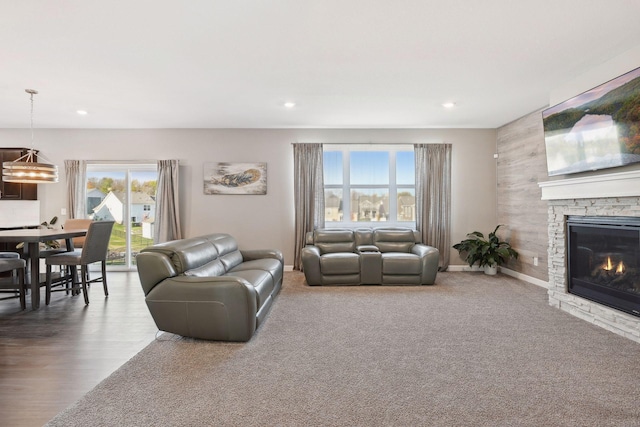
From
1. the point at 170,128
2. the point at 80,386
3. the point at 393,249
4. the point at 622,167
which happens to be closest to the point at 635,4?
the point at 622,167

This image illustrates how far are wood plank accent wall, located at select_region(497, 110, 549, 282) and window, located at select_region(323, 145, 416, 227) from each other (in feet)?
5.23

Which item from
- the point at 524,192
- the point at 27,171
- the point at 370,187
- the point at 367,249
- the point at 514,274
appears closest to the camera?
the point at 27,171

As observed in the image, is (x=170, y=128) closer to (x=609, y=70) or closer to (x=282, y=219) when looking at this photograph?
(x=282, y=219)

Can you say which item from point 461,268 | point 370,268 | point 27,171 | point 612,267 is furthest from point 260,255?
point 612,267

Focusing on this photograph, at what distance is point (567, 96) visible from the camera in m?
4.07

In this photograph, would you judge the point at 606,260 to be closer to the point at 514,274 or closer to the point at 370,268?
the point at 514,274

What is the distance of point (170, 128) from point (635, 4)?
21.2 ft

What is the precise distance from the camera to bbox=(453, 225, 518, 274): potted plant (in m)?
5.93

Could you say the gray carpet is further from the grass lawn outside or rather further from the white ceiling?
the grass lawn outside

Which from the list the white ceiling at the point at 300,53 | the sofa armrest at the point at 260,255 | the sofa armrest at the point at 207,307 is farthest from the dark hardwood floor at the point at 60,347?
the white ceiling at the point at 300,53

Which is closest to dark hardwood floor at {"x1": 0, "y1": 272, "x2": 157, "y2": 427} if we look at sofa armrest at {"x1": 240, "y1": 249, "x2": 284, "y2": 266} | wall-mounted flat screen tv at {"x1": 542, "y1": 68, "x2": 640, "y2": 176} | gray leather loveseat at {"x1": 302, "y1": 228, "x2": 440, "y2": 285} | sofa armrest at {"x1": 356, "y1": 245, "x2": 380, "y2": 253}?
sofa armrest at {"x1": 240, "y1": 249, "x2": 284, "y2": 266}

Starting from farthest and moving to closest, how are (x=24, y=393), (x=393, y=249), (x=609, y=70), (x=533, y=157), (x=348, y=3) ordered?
(x=393, y=249), (x=533, y=157), (x=609, y=70), (x=348, y=3), (x=24, y=393)

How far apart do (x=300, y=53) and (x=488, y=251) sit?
4.62m

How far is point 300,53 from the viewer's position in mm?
3371
